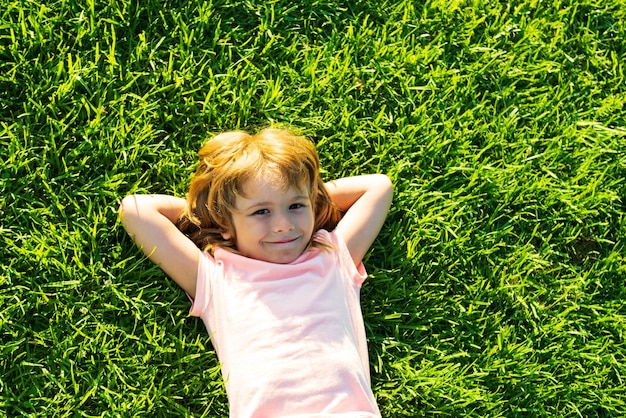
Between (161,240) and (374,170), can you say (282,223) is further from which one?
(374,170)

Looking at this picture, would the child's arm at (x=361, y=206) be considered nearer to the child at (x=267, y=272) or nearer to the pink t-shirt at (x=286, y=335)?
the child at (x=267, y=272)

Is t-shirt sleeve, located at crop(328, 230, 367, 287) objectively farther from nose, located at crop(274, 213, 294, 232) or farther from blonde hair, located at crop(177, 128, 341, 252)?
nose, located at crop(274, 213, 294, 232)

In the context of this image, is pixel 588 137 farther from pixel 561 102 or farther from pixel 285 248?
pixel 285 248

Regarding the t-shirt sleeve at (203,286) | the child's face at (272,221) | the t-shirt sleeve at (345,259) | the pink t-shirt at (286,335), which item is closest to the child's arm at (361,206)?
the t-shirt sleeve at (345,259)

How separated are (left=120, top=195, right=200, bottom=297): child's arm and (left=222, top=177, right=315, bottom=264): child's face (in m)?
0.21

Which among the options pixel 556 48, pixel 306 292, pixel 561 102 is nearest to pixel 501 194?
pixel 561 102

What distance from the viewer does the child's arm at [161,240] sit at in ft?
10.4

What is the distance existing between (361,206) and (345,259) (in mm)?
244

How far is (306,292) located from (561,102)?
159cm

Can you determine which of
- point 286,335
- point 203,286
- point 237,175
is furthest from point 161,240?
point 286,335

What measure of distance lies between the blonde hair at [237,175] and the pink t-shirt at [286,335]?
0.45 ft

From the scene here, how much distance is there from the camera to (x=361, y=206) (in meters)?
3.41

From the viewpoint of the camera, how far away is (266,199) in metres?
3.08

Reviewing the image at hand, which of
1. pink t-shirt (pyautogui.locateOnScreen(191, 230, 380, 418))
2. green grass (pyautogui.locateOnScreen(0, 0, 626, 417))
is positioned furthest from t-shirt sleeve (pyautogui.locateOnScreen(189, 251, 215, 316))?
green grass (pyautogui.locateOnScreen(0, 0, 626, 417))
